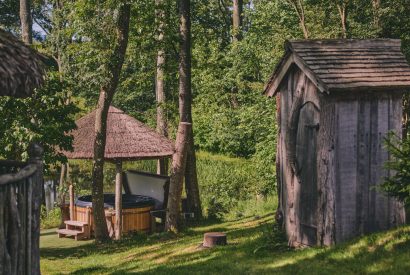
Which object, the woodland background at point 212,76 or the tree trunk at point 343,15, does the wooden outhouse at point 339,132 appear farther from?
the tree trunk at point 343,15

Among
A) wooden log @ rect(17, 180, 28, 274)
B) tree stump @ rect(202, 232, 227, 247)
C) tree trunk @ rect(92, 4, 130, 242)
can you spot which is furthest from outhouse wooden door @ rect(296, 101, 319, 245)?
tree trunk @ rect(92, 4, 130, 242)

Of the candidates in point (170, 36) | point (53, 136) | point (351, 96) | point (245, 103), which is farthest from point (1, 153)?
point (245, 103)

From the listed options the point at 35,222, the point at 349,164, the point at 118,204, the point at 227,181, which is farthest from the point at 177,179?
the point at 35,222

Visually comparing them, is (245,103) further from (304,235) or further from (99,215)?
(304,235)

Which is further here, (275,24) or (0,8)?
(0,8)

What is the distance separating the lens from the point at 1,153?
16000mm

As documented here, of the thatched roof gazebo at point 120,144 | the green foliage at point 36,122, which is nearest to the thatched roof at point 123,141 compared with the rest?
the thatched roof gazebo at point 120,144

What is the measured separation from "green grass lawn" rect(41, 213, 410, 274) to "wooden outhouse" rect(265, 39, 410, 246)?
616 millimetres

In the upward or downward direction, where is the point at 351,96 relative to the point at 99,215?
upward

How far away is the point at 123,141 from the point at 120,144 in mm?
210

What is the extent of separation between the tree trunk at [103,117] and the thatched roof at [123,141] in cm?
64

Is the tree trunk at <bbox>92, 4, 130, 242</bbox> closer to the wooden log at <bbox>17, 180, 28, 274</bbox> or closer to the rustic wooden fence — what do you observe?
the rustic wooden fence

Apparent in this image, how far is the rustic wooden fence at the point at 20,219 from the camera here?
688 centimetres

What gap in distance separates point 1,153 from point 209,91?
696 inches
